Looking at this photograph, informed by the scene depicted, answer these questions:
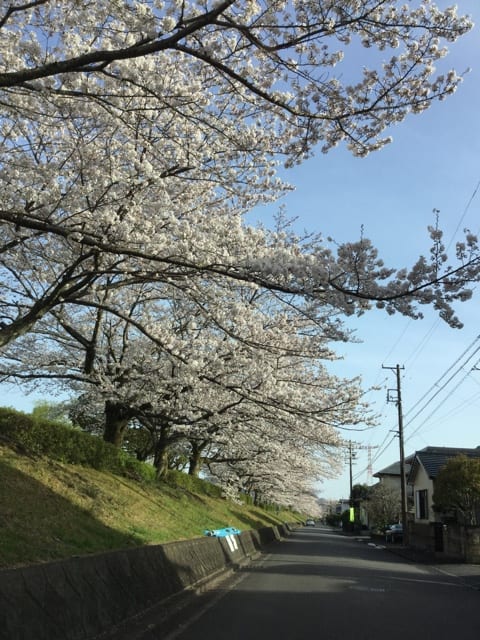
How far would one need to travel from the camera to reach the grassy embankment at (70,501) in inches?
329

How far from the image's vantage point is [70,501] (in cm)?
1130

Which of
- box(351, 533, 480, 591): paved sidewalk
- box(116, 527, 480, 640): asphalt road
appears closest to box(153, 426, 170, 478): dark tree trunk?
box(116, 527, 480, 640): asphalt road

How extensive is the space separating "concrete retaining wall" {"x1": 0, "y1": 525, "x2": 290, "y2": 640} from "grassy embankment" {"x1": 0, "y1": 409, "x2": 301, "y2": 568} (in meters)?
0.80

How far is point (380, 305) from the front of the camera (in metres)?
7.10

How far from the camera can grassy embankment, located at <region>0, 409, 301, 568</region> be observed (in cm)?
835

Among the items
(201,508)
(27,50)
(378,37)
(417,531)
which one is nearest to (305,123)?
(378,37)

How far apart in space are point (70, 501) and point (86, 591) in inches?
204

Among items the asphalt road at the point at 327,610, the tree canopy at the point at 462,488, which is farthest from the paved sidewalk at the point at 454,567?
the tree canopy at the point at 462,488

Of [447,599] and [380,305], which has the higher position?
[380,305]

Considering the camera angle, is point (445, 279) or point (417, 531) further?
point (417, 531)

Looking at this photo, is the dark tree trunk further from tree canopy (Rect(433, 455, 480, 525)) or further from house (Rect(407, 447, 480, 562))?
tree canopy (Rect(433, 455, 480, 525))

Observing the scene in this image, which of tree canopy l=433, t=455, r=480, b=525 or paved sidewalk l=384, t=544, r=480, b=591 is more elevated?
tree canopy l=433, t=455, r=480, b=525

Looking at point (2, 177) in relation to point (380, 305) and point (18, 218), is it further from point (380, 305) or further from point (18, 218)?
point (380, 305)

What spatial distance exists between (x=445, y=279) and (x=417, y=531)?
107 ft
